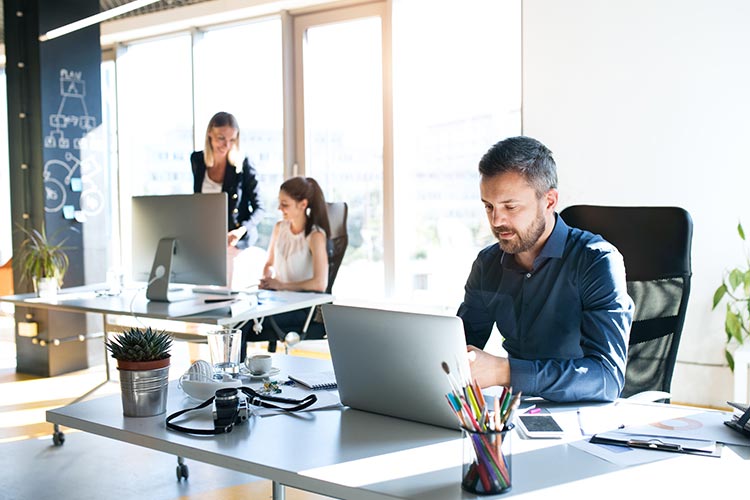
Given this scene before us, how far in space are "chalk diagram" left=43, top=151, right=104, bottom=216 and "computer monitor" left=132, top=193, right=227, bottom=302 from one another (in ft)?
6.00

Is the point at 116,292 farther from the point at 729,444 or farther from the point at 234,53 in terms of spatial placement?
the point at 729,444

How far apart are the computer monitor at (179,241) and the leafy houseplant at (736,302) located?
2551 millimetres

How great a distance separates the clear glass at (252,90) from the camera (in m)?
5.91

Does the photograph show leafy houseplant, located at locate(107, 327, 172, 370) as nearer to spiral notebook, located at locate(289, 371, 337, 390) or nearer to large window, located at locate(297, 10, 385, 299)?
spiral notebook, located at locate(289, 371, 337, 390)

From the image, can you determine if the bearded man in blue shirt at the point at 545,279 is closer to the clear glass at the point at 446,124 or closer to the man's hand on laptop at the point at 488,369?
the man's hand on laptop at the point at 488,369

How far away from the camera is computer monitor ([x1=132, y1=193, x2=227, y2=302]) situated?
3.38 metres

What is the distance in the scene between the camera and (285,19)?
18.8 feet

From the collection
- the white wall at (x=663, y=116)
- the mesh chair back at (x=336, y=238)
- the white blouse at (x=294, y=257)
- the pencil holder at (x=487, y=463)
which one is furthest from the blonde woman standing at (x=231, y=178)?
the pencil holder at (x=487, y=463)

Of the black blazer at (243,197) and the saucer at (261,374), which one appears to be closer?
the saucer at (261,374)

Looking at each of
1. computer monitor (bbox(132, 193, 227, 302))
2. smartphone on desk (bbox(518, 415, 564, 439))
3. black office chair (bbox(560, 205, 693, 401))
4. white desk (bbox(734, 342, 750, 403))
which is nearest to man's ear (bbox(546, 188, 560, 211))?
black office chair (bbox(560, 205, 693, 401))

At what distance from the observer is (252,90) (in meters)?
6.05

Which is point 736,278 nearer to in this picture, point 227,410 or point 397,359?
point 397,359

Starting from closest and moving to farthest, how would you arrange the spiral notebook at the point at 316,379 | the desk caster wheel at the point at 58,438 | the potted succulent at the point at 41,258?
1. the spiral notebook at the point at 316,379
2. the desk caster wheel at the point at 58,438
3. the potted succulent at the point at 41,258

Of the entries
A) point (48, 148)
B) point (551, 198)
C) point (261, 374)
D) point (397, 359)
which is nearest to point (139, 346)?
point (261, 374)
